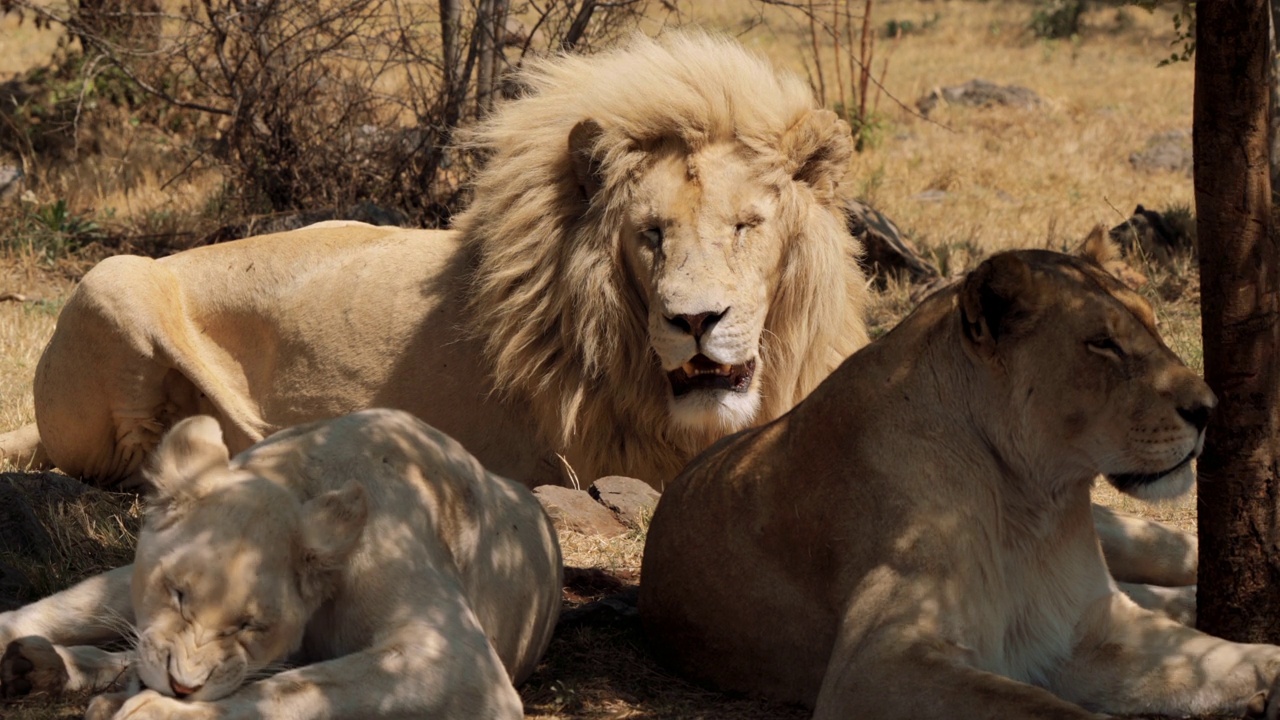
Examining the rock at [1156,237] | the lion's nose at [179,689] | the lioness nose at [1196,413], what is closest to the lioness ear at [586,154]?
the lioness nose at [1196,413]

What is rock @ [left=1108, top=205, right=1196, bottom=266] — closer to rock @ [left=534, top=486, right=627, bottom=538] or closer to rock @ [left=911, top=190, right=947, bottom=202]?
rock @ [left=911, top=190, right=947, bottom=202]

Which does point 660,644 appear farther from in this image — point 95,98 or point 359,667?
point 95,98

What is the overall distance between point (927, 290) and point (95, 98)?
A: 723 cm

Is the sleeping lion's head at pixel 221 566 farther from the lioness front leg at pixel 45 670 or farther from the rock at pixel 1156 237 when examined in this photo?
the rock at pixel 1156 237

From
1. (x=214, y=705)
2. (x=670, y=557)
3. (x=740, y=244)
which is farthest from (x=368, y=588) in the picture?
(x=740, y=244)

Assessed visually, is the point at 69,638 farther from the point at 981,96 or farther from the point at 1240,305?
the point at 981,96

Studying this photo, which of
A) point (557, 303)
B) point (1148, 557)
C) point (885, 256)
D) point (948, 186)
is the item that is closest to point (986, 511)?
point (1148, 557)

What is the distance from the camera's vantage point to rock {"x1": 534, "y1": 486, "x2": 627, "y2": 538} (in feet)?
19.6

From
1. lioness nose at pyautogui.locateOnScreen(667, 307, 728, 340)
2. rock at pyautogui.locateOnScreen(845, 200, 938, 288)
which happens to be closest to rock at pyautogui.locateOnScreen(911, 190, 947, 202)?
rock at pyautogui.locateOnScreen(845, 200, 938, 288)

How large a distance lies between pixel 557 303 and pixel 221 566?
2981 mm

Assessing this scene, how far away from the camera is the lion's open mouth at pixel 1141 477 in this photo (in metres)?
3.91

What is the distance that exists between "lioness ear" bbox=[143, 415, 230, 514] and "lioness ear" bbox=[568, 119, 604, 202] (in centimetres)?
267

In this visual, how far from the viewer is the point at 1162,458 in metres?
3.88

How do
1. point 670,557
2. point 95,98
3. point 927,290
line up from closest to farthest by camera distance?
1. point 670,557
2. point 927,290
3. point 95,98
